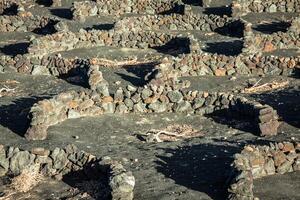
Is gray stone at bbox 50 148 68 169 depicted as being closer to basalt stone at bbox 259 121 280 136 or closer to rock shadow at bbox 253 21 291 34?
basalt stone at bbox 259 121 280 136

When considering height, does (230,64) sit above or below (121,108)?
above

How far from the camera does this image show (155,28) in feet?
115

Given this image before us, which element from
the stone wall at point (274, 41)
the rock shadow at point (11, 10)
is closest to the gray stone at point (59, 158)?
the stone wall at point (274, 41)

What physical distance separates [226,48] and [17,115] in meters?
12.9

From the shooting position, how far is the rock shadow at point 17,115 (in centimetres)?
1980

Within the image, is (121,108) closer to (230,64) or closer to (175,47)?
(230,64)

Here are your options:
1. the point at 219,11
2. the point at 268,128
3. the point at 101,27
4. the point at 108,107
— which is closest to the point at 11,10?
the point at 101,27

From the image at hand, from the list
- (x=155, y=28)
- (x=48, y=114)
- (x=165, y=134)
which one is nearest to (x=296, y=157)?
(x=165, y=134)

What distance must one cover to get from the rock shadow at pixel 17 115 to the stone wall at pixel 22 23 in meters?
13.3

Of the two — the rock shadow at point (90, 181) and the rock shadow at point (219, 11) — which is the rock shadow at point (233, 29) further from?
the rock shadow at point (90, 181)

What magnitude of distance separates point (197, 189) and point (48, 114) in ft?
22.6

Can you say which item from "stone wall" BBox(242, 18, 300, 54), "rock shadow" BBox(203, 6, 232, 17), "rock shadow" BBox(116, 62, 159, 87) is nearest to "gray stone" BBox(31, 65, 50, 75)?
"rock shadow" BBox(116, 62, 159, 87)

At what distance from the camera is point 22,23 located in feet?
119

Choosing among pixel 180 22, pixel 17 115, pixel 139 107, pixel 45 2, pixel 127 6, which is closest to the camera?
pixel 17 115
